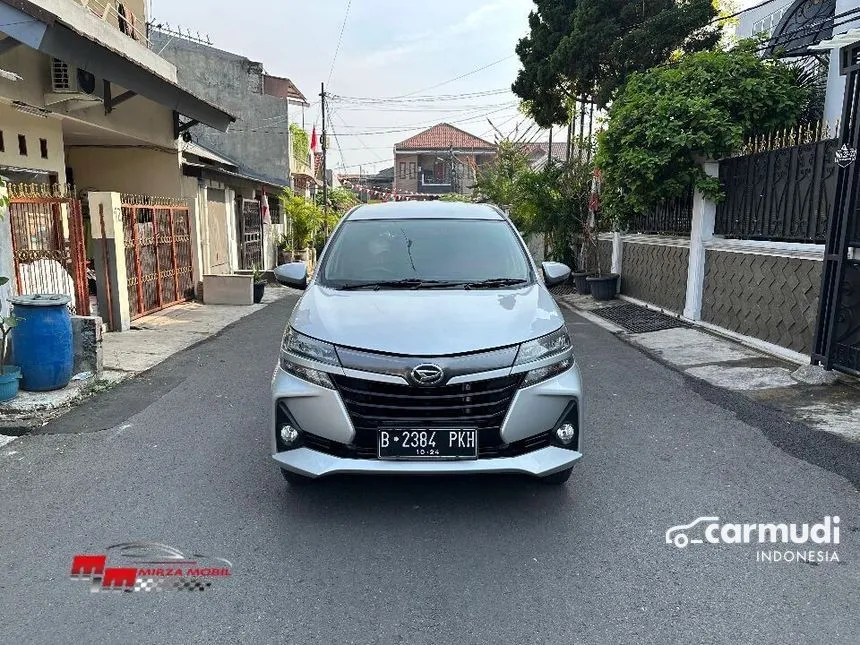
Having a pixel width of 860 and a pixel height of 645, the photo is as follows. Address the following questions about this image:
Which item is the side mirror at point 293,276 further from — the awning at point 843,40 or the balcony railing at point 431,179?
the balcony railing at point 431,179

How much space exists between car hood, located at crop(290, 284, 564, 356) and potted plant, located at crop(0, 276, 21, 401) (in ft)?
10.6

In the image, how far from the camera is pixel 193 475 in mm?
4039

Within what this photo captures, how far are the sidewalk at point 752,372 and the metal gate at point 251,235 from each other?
469 inches

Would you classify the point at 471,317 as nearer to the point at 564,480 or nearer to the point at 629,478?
the point at 564,480

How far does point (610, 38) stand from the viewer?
14.5 m

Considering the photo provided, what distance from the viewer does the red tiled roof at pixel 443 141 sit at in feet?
162

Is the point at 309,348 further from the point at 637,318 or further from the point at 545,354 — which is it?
the point at 637,318

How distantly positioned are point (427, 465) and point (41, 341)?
437 cm

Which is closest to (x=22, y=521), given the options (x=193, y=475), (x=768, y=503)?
(x=193, y=475)

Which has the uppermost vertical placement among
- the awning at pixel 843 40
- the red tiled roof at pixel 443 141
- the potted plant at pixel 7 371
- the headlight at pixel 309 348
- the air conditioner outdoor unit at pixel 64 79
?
the red tiled roof at pixel 443 141

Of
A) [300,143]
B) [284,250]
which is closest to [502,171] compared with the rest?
[284,250]
